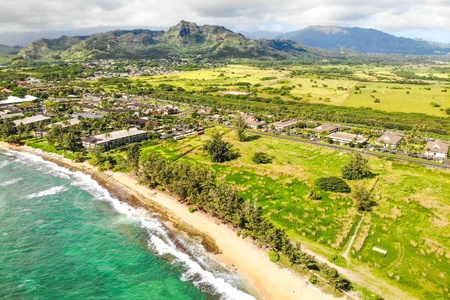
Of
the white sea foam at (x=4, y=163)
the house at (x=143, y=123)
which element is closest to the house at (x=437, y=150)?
the house at (x=143, y=123)

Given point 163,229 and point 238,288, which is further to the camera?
point 163,229

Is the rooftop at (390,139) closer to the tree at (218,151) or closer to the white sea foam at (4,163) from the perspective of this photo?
the tree at (218,151)

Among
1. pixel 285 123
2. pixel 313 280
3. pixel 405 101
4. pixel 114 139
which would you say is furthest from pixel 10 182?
pixel 405 101

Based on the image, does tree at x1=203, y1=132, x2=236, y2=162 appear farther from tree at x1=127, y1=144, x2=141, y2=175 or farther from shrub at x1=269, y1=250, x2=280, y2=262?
shrub at x1=269, y1=250, x2=280, y2=262

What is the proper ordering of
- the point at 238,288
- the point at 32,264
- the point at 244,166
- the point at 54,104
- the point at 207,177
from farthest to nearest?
the point at 54,104 → the point at 244,166 → the point at 207,177 → the point at 32,264 → the point at 238,288

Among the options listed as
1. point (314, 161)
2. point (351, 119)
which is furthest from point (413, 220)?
point (351, 119)

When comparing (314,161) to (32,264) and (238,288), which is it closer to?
(238,288)
